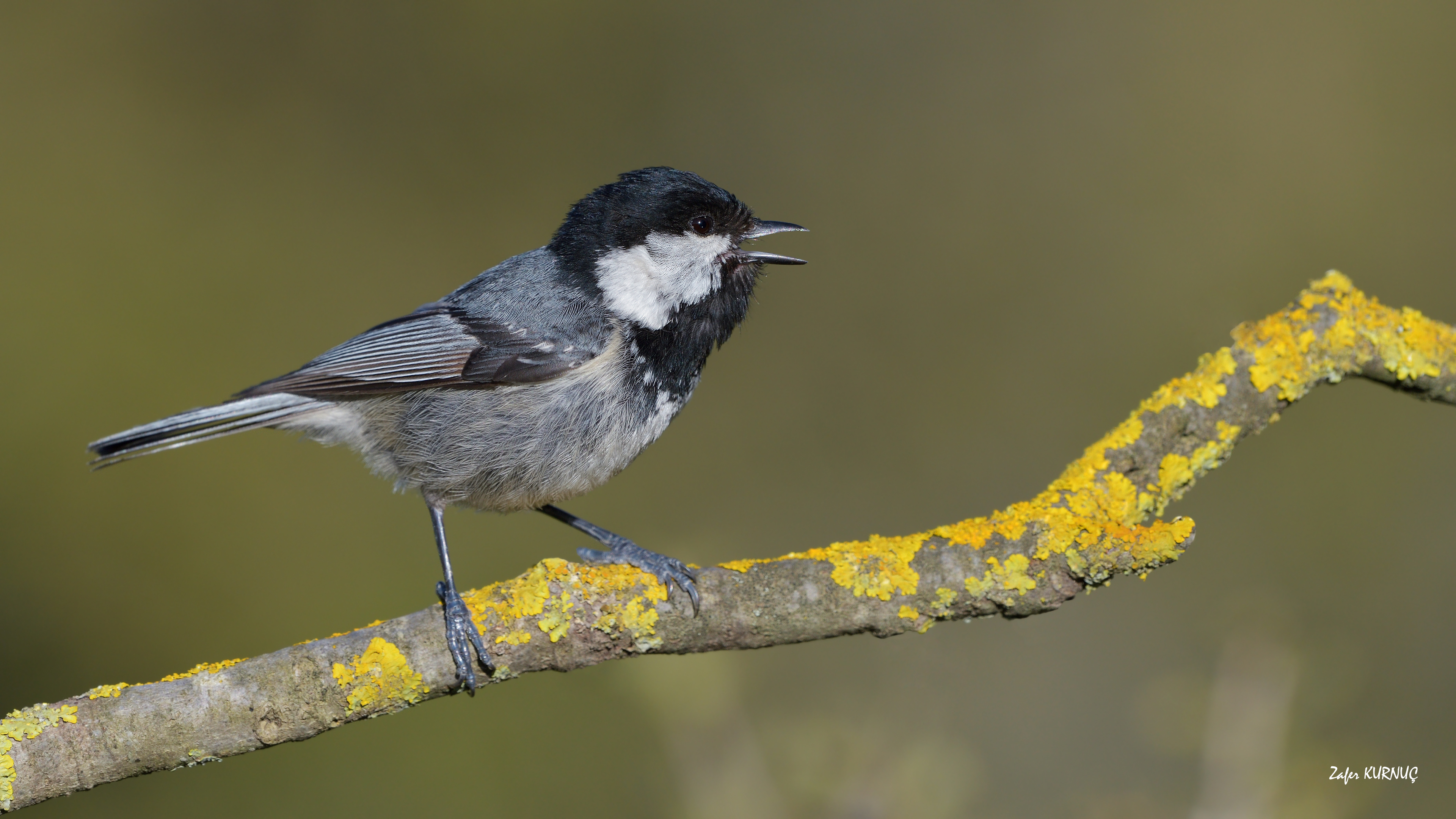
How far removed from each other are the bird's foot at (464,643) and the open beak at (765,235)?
1167mm

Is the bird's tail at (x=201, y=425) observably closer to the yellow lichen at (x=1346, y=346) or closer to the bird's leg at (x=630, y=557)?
the bird's leg at (x=630, y=557)

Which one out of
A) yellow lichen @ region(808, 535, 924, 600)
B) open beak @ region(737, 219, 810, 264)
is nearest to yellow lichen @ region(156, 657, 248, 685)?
yellow lichen @ region(808, 535, 924, 600)

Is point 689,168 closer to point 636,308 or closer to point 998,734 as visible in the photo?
point 636,308

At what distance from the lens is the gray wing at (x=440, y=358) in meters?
2.37

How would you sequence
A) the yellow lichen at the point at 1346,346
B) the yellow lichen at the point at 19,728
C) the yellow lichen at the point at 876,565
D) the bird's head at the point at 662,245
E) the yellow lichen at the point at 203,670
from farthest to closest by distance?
the bird's head at the point at 662,245 < the yellow lichen at the point at 1346,346 < the yellow lichen at the point at 876,565 < the yellow lichen at the point at 203,670 < the yellow lichen at the point at 19,728

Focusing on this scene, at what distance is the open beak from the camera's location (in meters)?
2.46

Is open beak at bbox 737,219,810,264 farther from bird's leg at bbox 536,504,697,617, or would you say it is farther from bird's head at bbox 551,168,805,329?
bird's leg at bbox 536,504,697,617

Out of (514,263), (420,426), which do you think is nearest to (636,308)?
(514,263)

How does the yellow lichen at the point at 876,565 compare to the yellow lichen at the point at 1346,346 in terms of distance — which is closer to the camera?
the yellow lichen at the point at 876,565

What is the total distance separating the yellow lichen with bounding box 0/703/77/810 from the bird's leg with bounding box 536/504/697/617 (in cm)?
106

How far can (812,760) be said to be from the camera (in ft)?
6.60

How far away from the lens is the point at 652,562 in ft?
7.18

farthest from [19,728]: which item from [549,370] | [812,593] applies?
[812,593]

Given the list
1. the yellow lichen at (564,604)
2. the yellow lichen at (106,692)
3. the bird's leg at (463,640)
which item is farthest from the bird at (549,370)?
the yellow lichen at (106,692)
